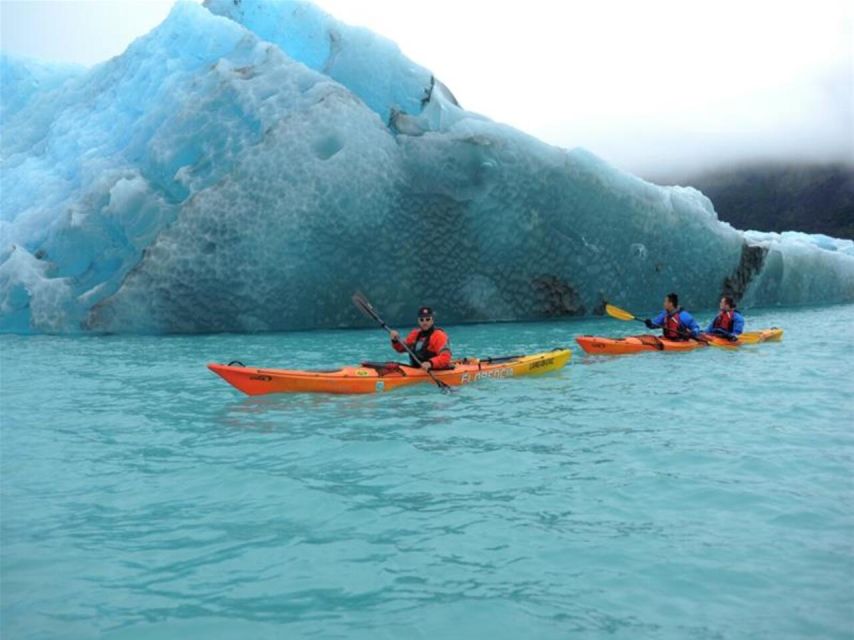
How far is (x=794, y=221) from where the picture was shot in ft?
139

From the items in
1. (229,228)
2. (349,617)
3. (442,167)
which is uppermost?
(442,167)

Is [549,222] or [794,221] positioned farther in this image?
[794,221]

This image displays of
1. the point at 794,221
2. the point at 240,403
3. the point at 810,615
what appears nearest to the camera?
the point at 810,615

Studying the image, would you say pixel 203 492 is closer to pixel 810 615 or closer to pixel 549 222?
pixel 810 615

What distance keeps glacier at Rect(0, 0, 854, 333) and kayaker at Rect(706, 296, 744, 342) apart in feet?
13.7

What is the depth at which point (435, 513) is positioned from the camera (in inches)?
176

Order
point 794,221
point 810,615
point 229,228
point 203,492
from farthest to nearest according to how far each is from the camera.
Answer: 1. point 794,221
2. point 229,228
3. point 203,492
4. point 810,615

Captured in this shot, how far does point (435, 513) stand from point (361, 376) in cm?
357

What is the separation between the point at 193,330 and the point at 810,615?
12.1 m

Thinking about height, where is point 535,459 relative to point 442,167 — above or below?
below

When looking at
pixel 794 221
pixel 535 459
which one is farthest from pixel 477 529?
pixel 794 221

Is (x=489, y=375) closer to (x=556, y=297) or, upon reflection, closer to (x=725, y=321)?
(x=725, y=321)

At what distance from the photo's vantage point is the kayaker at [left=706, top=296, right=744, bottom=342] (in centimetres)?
1140

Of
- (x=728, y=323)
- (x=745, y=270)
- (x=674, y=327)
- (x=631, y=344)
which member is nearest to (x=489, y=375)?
(x=631, y=344)
